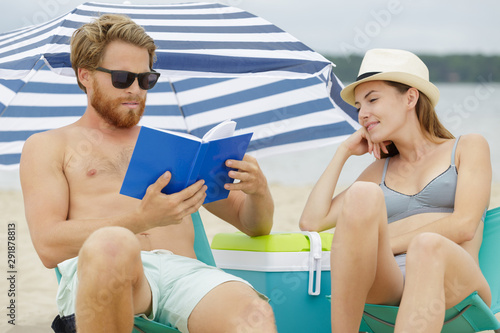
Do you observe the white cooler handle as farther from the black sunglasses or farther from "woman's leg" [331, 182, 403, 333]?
the black sunglasses

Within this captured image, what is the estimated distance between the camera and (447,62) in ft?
73.5

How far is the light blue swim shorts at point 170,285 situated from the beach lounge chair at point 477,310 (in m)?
0.63

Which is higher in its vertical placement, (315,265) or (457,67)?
(315,265)

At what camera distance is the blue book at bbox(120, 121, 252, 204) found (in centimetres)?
199

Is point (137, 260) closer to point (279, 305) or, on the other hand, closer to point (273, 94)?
point (279, 305)

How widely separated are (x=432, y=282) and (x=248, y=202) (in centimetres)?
89

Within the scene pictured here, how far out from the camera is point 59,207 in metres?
2.24

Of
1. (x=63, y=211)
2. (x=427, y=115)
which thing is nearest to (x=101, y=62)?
(x=63, y=211)

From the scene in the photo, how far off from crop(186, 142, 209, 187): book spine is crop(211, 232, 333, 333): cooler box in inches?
29.8

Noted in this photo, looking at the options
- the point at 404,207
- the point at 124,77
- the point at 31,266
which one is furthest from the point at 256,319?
the point at 31,266

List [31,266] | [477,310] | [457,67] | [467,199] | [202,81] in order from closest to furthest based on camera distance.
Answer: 1. [477,310]
2. [467,199]
3. [202,81]
4. [31,266]
5. [457,67]

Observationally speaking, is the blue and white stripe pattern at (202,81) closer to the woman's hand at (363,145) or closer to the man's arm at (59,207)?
the woman's hand at (363,145)

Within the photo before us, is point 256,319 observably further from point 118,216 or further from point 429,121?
point 429,121

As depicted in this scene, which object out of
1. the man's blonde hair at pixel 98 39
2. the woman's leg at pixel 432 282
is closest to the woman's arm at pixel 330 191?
the woman's leg at pixel 432 282
